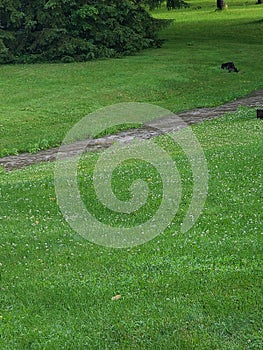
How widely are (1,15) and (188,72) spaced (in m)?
10.0

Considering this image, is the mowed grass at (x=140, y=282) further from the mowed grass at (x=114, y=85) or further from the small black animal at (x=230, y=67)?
the small black animal at (x=230, y=67)

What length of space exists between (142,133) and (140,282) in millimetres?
12712

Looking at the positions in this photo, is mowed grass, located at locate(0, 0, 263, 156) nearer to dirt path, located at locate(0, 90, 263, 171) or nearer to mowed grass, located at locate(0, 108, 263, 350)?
dirt path, located at locate(0, 90, 263, 171)

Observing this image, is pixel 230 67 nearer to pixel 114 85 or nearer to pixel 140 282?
pixel 114 85

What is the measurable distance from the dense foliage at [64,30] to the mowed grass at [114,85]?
1.12m

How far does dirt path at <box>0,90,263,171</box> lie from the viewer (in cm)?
1738

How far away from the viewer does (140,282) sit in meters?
6.99

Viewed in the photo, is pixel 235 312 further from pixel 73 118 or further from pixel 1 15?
pixel 1 15

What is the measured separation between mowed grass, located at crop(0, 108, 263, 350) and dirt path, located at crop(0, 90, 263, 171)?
6.89 m

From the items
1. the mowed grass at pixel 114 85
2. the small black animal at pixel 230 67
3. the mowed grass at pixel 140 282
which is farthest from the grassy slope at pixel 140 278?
the small black animal at pixel 230 67

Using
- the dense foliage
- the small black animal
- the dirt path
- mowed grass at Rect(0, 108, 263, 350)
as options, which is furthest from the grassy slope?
the dense foliage

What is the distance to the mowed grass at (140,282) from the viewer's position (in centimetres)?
593

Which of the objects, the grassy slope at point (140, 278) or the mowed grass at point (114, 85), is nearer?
the grassy slope at point (140, 278)

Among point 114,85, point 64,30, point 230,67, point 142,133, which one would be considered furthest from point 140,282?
point 64,30
